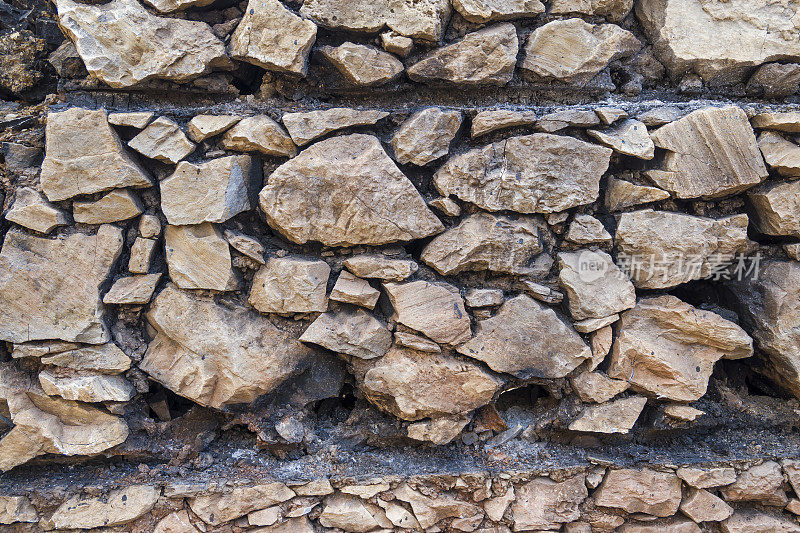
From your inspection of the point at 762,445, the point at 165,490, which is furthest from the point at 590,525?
the point at 165,490

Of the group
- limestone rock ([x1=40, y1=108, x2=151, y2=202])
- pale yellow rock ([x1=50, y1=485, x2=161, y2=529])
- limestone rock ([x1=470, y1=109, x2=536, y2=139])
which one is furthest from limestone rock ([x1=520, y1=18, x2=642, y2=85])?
pale yellow rock ([x1=50, y1=485, x2=161, y2=529])

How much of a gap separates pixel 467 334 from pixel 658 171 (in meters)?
1.12

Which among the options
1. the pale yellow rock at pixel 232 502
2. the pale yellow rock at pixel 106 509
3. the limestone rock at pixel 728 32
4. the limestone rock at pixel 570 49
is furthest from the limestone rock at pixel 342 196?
the limestone rock at pixel 728 32

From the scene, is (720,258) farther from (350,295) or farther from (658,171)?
(350,295)

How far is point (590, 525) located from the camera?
2.34m

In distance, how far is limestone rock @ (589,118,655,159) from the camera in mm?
2197

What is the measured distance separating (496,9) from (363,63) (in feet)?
2.07

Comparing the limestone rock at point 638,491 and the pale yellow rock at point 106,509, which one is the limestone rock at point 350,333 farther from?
the limestone rock at point 638,491

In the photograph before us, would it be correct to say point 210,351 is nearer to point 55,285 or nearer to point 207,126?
point 55,285

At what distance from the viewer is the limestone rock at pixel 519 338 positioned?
222 cm

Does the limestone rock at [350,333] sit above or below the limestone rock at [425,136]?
below

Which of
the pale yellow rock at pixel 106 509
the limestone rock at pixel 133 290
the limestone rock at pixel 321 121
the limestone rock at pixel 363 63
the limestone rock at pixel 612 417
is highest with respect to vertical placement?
the limestone rock at pixel 363 63

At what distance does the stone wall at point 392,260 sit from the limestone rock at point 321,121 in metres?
0.01

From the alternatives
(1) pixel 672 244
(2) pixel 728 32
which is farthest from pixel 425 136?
(2) pixel 728 32
